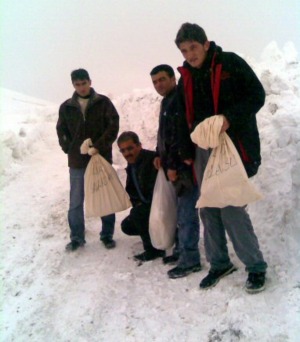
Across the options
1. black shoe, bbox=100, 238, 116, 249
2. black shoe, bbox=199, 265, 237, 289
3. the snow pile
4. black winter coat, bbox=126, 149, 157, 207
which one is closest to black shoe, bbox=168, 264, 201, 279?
black shoe, bbox=199, 265, 237, 289

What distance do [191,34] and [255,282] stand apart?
204 cm

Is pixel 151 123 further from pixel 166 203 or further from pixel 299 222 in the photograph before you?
pixel 299 222

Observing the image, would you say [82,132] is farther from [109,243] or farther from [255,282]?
[255,282]

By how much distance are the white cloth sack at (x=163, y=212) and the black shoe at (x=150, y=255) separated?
0.27m

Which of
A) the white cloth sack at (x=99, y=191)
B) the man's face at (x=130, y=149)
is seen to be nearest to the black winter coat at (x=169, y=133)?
the man's face at (x=130, y=149)

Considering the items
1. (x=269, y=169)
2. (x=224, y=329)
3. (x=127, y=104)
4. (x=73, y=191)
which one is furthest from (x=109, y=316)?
(x=127, y=104)

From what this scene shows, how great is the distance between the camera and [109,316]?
329 cm

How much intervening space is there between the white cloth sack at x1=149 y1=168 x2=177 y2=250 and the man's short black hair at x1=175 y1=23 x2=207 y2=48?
1.37 metres

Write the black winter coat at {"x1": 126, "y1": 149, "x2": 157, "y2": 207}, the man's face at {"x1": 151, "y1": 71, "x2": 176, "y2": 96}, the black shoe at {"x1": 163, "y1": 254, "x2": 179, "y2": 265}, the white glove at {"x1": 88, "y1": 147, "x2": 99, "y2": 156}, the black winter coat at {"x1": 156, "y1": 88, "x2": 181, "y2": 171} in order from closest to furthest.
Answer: the black winter coat at {"x1": 156, "y1": 88, "x2": 181, "y2": 171}
the man's face at {"x1": 151, "y1": 71, "x2": 176, "y2": 96}
the black shoe at {"x1": 163, "y1": 254, "x2": 179, "y2": 265}
the black winter coat at {"x1": 126, "y1": 149, "x2": 157, "y2": 207}
the white glove at {"x1": 88, "y1": 147, "x2": 99, "y2": 156}

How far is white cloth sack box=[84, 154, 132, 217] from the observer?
14.5 feet

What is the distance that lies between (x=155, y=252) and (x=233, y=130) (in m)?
1.81

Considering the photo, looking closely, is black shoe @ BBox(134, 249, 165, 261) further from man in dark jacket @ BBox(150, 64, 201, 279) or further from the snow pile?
the snow pile

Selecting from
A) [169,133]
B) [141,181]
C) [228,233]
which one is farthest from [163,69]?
[228,233]

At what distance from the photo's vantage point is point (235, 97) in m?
3.11
